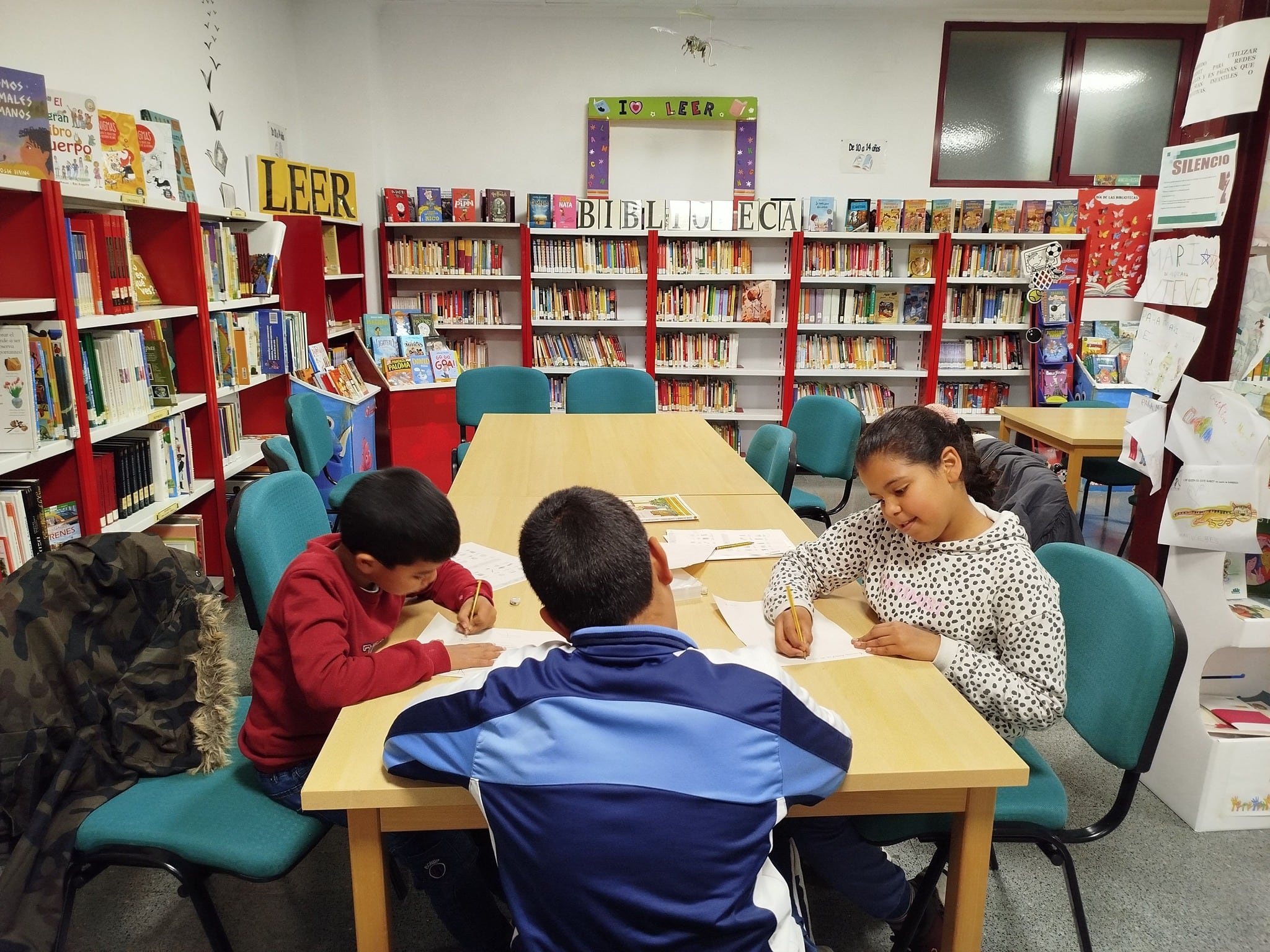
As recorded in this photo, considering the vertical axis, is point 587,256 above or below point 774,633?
above

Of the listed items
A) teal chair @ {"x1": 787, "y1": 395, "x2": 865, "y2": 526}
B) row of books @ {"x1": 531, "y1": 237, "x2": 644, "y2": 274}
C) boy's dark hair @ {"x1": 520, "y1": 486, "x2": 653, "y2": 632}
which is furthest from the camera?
row of books @ {"x1": 531, "y1": 237, "x2": 644, "y2": 274}

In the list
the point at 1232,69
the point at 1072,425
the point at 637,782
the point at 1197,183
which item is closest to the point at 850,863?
the point at 637,782

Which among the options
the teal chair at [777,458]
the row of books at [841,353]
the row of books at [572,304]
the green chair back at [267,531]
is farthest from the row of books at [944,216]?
the green chair back at [267,531]

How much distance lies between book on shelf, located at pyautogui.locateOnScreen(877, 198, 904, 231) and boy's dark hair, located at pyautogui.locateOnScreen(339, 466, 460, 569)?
4.94 m

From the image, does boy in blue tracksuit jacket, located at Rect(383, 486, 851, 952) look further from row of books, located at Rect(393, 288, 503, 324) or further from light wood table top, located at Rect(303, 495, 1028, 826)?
row of books, located at Rect(393, 288, 503, 324)

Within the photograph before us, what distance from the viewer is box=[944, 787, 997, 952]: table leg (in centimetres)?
123

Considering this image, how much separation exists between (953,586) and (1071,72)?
558 centimetres

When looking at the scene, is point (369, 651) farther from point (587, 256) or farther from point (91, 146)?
point (587, 256)

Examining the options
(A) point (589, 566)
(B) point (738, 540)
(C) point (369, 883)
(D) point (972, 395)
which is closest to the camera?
(A) point (589, 566)

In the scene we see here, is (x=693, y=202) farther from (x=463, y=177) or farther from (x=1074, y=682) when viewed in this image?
(x=1074, y=682)

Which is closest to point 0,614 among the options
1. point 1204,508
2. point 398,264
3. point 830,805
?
point 830,805

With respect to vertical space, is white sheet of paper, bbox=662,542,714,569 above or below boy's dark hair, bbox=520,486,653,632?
below

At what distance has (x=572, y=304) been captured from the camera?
583 centimetres

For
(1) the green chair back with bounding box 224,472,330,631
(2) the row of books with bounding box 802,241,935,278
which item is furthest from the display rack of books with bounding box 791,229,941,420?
(1) the green chair back with bounding box 224,472,330,631
